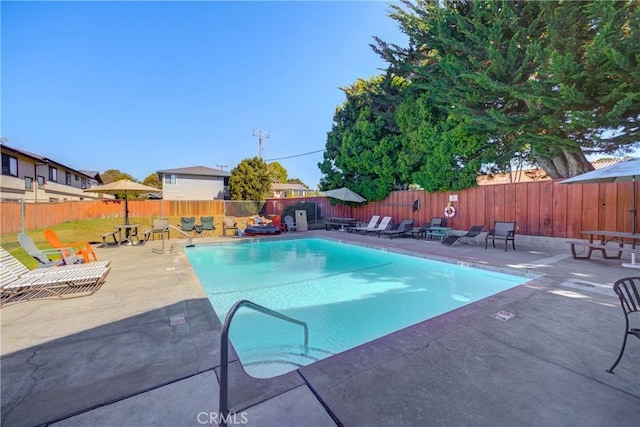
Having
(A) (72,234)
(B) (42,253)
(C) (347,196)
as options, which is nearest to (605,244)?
(C) (347,196)

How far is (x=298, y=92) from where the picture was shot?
69.2ft

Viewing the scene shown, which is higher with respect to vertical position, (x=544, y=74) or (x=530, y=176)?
(x=544, y=74)

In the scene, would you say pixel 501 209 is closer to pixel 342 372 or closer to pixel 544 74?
pixel 544 74

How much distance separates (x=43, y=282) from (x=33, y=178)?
2178 cm

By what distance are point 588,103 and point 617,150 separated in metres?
1.95

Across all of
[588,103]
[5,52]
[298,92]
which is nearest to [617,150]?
[588,103]

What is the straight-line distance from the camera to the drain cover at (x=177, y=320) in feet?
10.5

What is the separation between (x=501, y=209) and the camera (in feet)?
31.6

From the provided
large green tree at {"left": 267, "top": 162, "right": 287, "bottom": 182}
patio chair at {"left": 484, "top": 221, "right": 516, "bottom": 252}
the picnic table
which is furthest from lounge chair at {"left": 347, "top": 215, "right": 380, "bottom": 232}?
large green tree at {"left": 267, "top": 162, "right": 287, "bottom": 182}

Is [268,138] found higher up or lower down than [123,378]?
higher up

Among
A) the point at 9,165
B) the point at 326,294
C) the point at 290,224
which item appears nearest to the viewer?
the point at 326,294

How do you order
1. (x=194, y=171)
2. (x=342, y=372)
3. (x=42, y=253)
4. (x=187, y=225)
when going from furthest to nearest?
(x=194, y=171) < (x=187, y=225) < (x=42, y=253) < (x=342, y=372)

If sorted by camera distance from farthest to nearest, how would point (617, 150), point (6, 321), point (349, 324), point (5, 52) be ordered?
point (5, 52)
point (617, 150)
point (349, 324)
point (6, 321)

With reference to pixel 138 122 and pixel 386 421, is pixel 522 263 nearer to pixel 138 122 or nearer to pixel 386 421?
pixel 386 421
